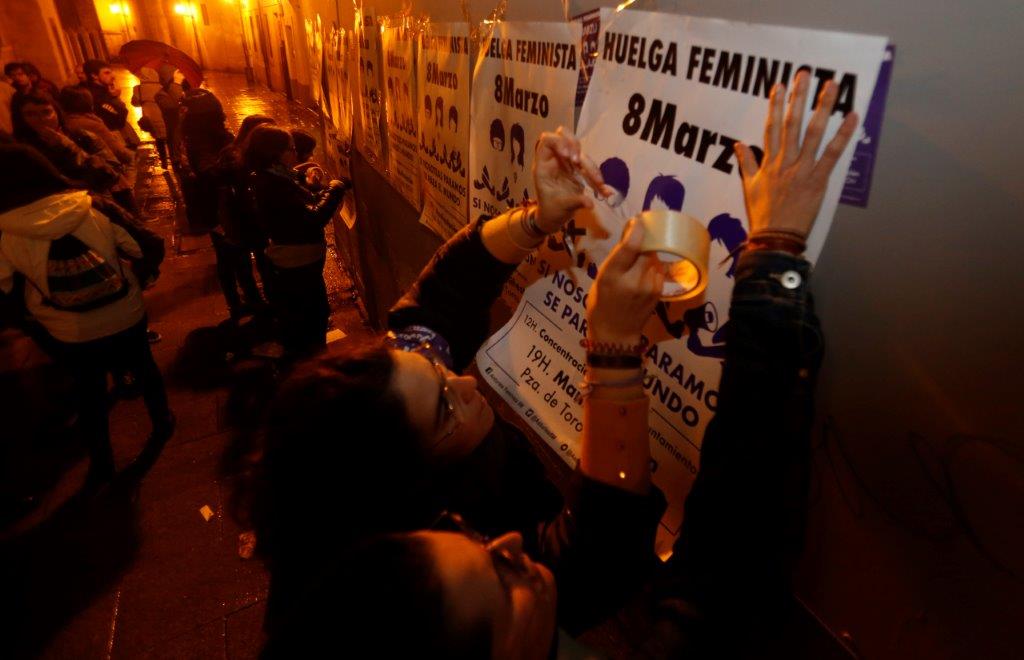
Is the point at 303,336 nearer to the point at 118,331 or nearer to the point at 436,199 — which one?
the point at 118,331

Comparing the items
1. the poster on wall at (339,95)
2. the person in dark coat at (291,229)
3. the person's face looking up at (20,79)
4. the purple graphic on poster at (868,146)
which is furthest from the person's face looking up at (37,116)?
the purple graphic on poster at (868,146)

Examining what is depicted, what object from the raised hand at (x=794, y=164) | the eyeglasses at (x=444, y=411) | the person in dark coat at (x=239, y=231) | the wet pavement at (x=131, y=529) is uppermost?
the raised hand at (x=794, y=164)

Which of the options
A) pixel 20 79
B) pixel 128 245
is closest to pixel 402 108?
pixel 128 245

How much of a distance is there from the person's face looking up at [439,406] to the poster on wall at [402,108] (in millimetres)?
1857

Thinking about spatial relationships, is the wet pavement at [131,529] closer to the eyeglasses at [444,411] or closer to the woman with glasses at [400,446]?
the woman with glasses at [400,446]

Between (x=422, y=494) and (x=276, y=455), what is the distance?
0.30 m

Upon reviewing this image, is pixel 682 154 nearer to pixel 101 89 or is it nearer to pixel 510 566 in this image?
pixel 510 566

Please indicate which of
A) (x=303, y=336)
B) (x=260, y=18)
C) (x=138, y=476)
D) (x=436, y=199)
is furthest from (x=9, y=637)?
(x=260, y=18)

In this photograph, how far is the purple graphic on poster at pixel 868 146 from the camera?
76cm

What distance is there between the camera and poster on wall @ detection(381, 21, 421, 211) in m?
2.62

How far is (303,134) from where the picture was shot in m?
4.42

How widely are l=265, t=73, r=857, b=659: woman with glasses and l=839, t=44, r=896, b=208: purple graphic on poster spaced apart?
6 cm

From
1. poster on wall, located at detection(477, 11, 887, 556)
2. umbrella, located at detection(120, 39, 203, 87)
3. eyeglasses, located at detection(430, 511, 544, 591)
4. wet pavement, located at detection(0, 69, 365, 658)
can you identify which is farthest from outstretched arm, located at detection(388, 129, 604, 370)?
umbrella, located at detection(120, 39, 203, 87)

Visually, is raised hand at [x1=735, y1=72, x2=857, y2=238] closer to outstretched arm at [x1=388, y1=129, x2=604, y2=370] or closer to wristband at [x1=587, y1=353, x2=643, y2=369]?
wristband at [x1=587, y1=353, x2=643, y2=369]
